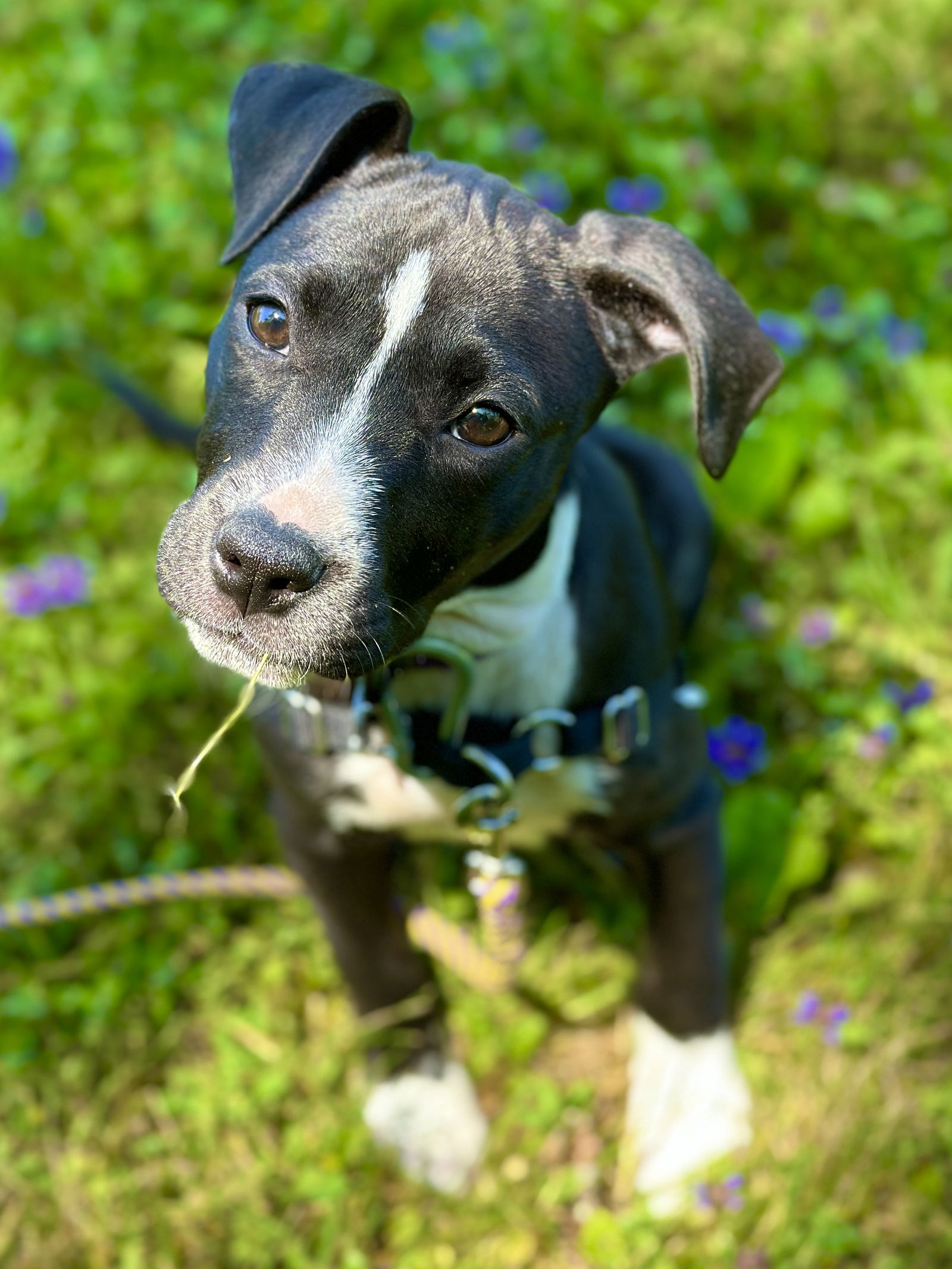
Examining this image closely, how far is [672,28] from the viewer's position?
5340 millimetres

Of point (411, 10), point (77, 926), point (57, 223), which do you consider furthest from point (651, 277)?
point (411, 10)

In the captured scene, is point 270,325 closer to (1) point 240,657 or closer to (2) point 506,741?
(1) point 240,657

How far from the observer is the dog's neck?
98.8 inches

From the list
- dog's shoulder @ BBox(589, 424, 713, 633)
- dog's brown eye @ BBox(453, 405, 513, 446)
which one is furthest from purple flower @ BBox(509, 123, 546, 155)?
dog's brown eye @ BBox(453, 405, 513, 446)

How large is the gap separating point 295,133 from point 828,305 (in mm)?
2659

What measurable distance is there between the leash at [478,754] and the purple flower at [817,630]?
98 centimetres

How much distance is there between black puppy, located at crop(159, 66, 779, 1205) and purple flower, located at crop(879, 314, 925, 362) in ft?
5.83

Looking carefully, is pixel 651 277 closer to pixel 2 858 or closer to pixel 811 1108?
pixel 811 1108

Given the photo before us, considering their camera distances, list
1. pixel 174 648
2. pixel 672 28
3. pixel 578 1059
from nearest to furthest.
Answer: pixel 578 1059 → pixel 174 648 → pixel 672 28

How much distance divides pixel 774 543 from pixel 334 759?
200 centimetres

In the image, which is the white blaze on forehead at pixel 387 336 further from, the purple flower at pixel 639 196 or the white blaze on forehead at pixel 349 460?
the purple flower at pixel 639 196

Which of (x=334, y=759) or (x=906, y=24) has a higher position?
(x=906, y=24)

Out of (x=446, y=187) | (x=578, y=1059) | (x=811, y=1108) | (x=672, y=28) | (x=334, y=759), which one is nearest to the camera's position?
(x=446, y=187)

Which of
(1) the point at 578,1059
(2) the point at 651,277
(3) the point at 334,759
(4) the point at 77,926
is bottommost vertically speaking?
(1) the point at 578,1059
